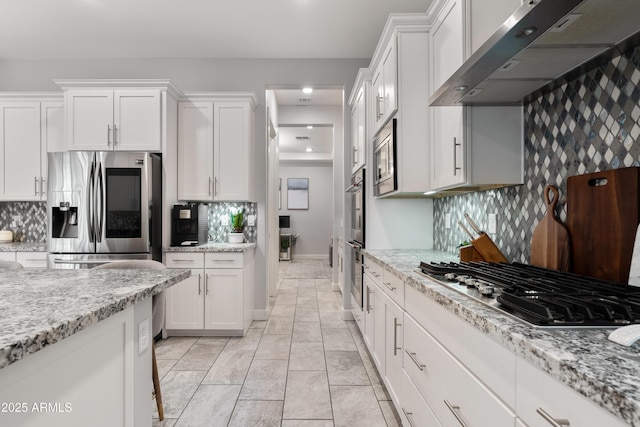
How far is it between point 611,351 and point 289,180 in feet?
30.7

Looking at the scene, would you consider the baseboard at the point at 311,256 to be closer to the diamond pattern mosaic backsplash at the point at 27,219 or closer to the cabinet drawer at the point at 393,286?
the diamond pattern mosaic backsplash at the point at 27,219

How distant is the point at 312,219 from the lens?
984 centimetres

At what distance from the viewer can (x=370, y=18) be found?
3.27 meters

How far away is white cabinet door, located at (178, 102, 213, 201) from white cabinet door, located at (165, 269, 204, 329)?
0.89 metres

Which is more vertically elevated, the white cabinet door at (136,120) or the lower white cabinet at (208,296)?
the white cabinet door at (136,120)

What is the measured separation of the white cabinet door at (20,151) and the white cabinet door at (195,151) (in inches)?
62.4

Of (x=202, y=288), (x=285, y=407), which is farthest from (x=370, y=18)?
(x=285, y=407)

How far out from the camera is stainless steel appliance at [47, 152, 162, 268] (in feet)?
10.6

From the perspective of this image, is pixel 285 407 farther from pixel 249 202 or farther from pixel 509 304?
pixel 249 202

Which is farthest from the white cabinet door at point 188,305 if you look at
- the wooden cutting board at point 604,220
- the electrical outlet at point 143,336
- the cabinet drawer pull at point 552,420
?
the cabinet drawer pull at point 552,420

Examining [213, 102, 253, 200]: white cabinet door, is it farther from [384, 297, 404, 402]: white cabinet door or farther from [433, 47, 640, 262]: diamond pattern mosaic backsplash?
[433, 47, 640, 262]: diamond pattern mosaic backsplash

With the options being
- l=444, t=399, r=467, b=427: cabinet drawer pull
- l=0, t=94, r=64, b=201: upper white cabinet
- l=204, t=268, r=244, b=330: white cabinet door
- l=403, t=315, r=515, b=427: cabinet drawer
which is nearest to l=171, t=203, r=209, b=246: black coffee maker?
l=204, t=268, r=244, b=330: white cabinet door

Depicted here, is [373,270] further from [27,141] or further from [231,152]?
[27,141]

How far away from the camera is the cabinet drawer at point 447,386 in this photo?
92 cm
